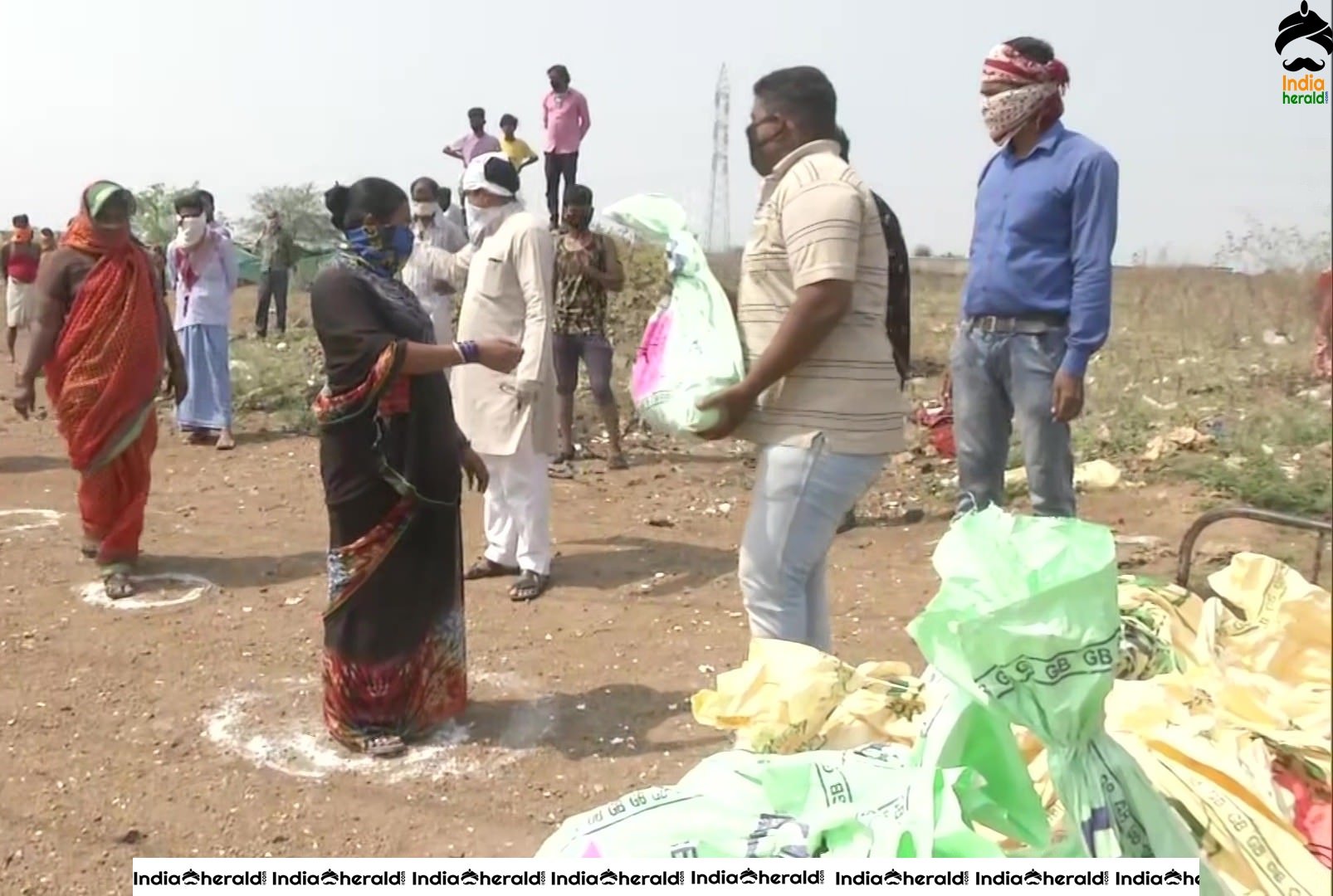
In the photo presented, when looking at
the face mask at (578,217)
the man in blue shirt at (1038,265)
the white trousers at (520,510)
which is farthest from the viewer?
the face mask at (578,217)

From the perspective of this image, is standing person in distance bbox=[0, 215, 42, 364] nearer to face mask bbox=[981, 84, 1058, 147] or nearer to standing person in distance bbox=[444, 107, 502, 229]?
standing person in distance bbox=[444, 107, 502, 229]

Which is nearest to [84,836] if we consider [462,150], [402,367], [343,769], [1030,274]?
[343,769]

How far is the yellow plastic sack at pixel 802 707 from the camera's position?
90.4 inches

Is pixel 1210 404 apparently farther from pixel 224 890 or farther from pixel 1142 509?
pixel 224 890

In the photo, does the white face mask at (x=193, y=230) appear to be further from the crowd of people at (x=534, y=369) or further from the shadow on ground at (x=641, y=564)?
the shadow on ground at (x=641, y=564)

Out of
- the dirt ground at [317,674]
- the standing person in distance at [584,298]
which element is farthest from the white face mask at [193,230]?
the standing person in distance at [584,298]

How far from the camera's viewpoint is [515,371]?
461 cm

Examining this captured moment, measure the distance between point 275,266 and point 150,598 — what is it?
9.30 m

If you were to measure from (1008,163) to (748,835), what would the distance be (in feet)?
8.87

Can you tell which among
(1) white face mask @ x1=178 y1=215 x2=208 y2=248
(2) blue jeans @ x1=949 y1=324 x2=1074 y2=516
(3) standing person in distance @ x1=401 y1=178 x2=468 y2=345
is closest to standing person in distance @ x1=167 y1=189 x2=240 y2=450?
(1) white face mask @ x1=178 y1=215 x2=208 y2=248

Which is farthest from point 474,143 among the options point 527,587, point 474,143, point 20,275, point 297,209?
point 297,209

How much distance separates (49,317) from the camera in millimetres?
5152

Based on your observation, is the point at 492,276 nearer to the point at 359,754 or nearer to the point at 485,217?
the point at 485,217

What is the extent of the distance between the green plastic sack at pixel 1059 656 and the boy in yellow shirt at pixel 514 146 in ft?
35.6
